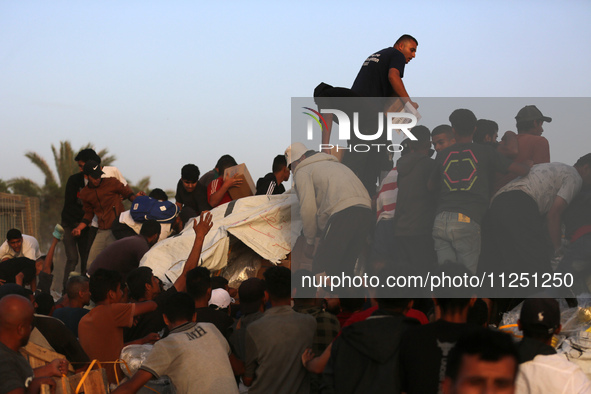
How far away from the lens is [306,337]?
4754 mm

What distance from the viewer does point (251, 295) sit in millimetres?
5570

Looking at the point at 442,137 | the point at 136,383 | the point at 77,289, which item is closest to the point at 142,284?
the point at 77,289

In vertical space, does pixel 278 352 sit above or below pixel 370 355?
below

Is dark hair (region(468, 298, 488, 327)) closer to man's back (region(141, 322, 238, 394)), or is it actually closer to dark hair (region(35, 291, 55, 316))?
man's back (region(141, 322, 238, 394))

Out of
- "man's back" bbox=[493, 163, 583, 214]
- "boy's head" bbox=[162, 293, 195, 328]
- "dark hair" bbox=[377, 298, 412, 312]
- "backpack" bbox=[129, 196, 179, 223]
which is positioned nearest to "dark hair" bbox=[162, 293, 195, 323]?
"boy's head" bbox=[162, 293, 195, 328]

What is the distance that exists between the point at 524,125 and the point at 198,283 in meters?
2.94

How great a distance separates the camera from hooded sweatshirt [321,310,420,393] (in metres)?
3.76

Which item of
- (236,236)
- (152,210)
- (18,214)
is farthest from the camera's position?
(18,214)

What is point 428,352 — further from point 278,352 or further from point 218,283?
point 218,283

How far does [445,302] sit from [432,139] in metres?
2.66

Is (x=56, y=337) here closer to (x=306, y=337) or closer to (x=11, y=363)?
(x=11, y=363)

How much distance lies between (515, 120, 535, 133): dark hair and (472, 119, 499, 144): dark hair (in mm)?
202

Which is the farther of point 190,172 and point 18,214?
point 18,214

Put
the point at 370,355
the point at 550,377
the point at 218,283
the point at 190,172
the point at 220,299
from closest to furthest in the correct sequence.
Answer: the point at 550,377, the point at 370,355, the point at 220,299, the point at 218,283, the point at 190,172
